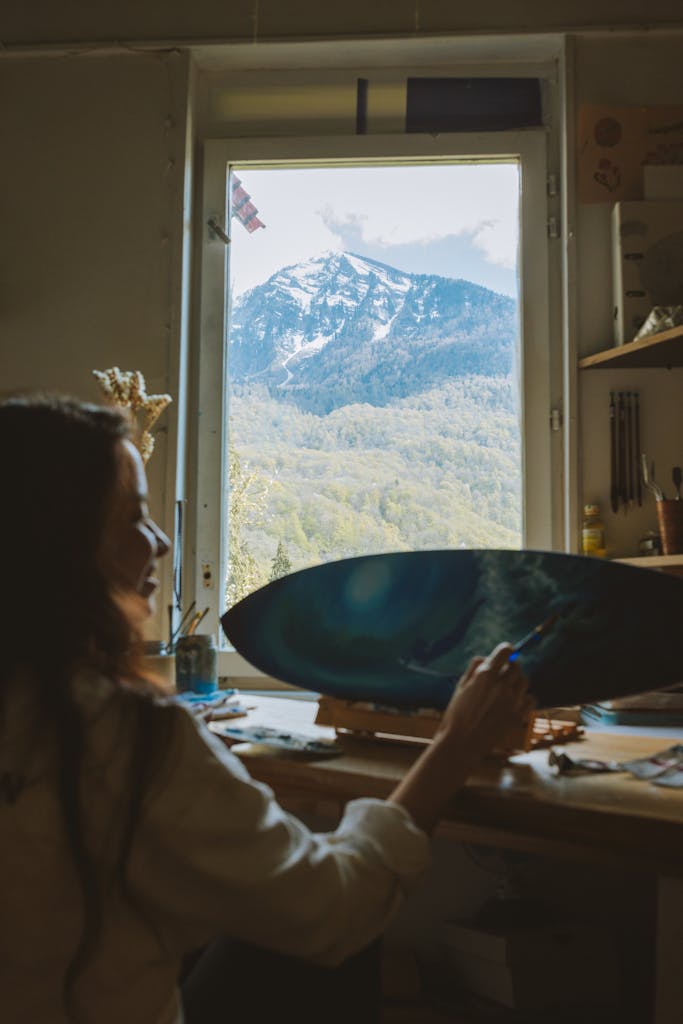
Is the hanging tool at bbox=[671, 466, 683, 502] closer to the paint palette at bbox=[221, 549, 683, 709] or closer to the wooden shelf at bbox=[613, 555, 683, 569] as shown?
the wooden shelf at bbox=[613, 555, 683, 569]

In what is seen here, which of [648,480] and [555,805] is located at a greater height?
[648,480]

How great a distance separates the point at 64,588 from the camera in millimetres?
673

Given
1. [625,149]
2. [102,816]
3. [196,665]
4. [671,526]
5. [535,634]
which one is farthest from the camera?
[625,149]

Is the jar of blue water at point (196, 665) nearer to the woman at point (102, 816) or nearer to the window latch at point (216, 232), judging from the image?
the woman at point (102, 816)

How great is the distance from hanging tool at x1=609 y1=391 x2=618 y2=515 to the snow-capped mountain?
0.92 feet

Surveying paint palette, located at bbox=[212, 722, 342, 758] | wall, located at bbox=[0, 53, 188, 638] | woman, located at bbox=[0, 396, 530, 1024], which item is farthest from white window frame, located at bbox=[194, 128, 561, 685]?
woman, located at bbox=[0, 396, 530, 1024]

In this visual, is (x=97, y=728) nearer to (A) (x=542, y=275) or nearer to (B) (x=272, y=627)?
(B) (x=272, y=627)

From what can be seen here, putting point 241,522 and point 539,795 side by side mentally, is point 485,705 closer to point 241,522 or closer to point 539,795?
point 539,795

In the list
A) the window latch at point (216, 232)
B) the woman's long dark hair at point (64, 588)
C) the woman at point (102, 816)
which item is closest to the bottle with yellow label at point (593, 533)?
the window latch at point (216, 232)

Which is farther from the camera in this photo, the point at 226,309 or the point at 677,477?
the point at 226,309

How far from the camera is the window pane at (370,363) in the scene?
206cm

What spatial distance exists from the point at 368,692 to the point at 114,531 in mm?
575

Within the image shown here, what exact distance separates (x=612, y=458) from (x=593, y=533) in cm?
19

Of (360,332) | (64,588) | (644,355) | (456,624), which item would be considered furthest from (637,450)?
(64,588)
